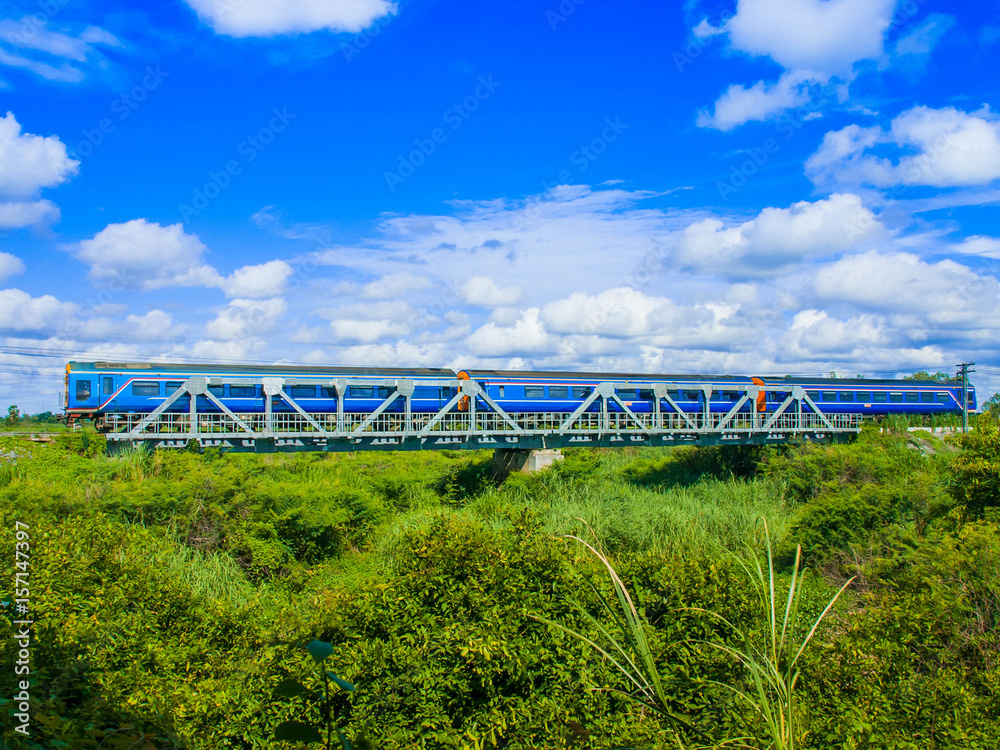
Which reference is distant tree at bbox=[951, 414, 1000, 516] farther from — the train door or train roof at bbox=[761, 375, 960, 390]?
the train door

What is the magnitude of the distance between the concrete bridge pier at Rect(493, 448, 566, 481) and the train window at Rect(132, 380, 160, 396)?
571 inches

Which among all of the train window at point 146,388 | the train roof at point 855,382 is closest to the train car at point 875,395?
the train roof at point 855,382

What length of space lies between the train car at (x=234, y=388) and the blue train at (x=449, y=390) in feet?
0.11

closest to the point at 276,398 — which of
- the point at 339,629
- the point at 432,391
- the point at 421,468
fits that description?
the point at 432,391

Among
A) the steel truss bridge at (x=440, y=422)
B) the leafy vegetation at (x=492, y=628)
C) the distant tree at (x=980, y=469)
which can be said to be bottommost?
the leafy vegetation at (x=492, y=628)

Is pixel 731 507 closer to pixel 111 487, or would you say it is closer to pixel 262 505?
pixel 262 505

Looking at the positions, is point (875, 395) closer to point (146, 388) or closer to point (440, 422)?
point (440, 422)

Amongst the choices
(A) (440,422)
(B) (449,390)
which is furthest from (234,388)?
(A) (440,422)

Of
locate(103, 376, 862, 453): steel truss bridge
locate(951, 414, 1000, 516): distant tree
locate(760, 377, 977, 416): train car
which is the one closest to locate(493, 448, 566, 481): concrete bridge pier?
locate(103, 376, 862, 453): steel truss bridge

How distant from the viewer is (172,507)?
18.8 m

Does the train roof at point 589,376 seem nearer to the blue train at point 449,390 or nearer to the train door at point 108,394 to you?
the blue train at point 449,390

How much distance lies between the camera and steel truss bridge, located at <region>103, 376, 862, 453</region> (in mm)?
20719

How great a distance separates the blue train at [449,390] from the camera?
810 inches

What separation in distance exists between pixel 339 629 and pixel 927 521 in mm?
18276
